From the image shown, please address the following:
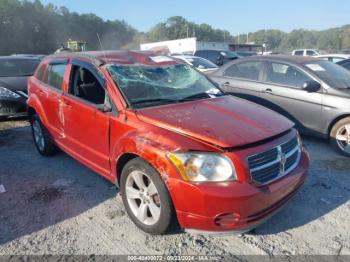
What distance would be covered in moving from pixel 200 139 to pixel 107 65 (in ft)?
5.21

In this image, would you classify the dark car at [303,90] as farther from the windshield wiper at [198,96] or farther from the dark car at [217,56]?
the dark car at [217,56]

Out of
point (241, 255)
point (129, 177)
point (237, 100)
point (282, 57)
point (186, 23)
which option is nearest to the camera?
point (241, 255)

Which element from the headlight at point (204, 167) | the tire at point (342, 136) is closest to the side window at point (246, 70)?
the tire at point (342, 136)

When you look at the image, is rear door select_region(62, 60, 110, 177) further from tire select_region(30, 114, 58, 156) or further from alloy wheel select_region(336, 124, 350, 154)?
alloy wheel select_region(336, 124, 350, 154)

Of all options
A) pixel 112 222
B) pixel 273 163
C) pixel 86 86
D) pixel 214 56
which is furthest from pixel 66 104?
pixel 214 56

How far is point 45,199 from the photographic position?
390cm

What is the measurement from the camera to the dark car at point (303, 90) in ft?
17.1

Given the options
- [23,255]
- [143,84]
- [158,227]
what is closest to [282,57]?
[143,84]

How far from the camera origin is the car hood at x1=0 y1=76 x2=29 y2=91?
23.7 ft

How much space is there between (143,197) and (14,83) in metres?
5.64

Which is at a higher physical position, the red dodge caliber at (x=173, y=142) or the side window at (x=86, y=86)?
the side window at (x=86, y=86)

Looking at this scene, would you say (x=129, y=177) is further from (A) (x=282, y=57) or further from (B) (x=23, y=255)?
(A) (x=282, y=57)

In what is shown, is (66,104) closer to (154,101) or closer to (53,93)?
(53,93)

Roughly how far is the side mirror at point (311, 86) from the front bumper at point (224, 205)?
304 centimetres
